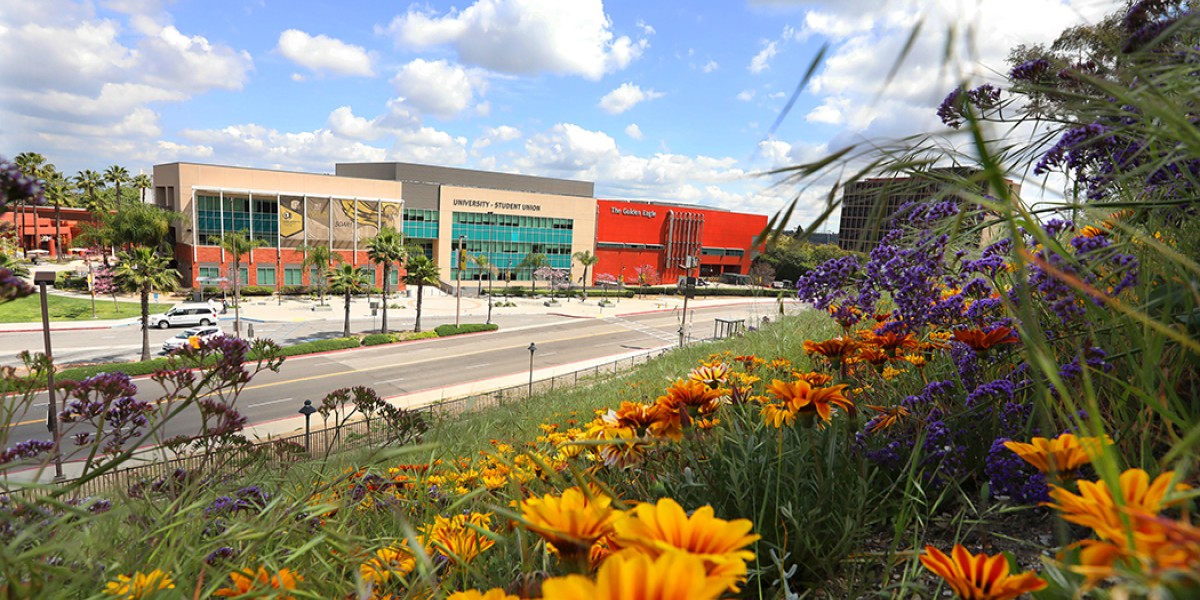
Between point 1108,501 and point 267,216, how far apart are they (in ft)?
181

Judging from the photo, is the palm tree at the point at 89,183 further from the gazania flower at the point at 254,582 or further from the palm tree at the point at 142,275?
the gazania flower at the point at 254,582

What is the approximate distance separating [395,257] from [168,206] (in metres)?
25.2

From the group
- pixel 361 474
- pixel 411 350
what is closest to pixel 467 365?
pixel 411 350

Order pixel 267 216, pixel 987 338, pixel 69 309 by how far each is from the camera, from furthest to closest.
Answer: pixel 267 216
pixel 69 309
pixel 987 338

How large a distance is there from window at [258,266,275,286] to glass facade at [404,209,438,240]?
12.9 m

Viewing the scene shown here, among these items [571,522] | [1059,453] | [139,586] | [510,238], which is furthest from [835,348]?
[510,238]

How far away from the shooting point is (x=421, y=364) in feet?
90.1

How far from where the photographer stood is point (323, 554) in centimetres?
177

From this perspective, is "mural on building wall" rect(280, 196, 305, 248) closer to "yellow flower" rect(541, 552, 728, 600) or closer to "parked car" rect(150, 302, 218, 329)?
"parked car" rect(150, 302, 218, 329)

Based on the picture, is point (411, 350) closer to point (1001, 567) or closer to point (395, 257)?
point (395, 257)

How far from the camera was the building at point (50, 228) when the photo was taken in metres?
57.6

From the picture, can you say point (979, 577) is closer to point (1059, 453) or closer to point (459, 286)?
point (1059, 453)

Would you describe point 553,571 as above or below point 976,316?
below

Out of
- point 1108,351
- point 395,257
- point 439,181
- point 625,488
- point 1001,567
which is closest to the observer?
point 1001,567
